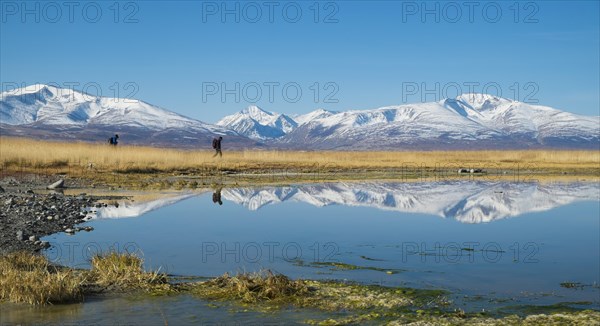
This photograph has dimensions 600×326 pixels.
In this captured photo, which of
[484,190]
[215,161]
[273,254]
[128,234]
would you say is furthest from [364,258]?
[215,161]

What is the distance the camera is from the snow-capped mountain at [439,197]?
874 inches

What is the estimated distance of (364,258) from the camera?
42.8 feet

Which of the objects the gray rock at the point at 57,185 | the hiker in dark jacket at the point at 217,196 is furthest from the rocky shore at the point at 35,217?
the hiker in dark jacket at the point at 217,196

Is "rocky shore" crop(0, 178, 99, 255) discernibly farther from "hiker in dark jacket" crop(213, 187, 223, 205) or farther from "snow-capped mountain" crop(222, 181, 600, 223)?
"snow-capped mountain" crop(222, 181, 600, 223)

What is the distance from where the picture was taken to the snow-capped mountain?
2219 cm

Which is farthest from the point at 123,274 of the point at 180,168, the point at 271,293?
the point at 180,168

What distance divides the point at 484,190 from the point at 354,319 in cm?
2306

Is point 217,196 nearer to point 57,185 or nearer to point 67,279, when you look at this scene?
point 57,185

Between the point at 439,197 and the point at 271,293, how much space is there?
60.1 feet

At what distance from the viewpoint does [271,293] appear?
31.2 ft

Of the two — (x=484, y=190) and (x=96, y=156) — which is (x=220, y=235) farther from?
(x=96, y=156)

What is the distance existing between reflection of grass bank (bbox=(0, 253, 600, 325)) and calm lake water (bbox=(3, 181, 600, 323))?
16.7 inches

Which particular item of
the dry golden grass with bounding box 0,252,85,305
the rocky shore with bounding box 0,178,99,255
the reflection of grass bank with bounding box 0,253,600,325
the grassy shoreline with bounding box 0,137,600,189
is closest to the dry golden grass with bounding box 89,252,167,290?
the reflection of grass bank with bounding box 0,253,600,325

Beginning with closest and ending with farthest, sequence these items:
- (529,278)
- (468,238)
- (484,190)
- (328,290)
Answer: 1. (328,290)
2. (529,278)
3. (468,238)
4. (484,190)
